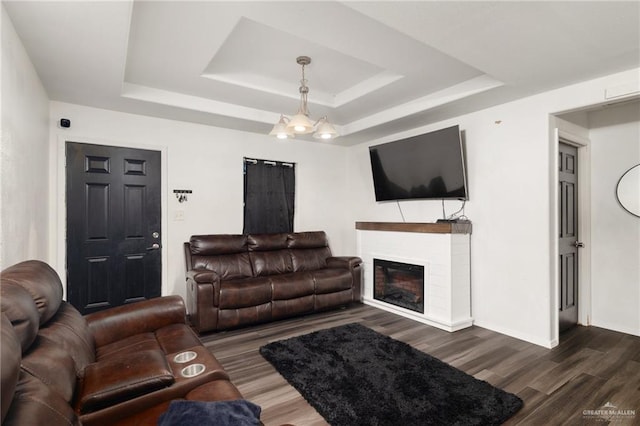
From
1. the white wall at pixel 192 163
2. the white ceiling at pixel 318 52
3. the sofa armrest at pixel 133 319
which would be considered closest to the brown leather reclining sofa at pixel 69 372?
the sofa armrest at pixel 133 319

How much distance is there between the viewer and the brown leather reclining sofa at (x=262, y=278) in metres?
3.35

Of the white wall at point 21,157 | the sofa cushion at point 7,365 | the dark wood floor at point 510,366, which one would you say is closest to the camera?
the sofa cushion at point 7,365

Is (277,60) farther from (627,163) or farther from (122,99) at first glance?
(627,163)

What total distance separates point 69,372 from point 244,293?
2.13m

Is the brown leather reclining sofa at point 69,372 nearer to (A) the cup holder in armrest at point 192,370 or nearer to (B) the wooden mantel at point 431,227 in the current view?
(A) the cup holder in armrest at point 192,370

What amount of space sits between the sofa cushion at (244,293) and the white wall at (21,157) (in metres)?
1.61

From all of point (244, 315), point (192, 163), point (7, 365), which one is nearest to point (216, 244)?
point (244, 315)

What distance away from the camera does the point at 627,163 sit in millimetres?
3340

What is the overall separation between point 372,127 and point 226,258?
8.31 feet

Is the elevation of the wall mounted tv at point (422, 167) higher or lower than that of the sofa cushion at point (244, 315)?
higher

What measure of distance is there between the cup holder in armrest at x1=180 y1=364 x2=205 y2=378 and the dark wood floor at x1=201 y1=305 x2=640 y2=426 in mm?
656

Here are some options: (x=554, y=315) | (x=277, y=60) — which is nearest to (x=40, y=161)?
(x=277, y=60)

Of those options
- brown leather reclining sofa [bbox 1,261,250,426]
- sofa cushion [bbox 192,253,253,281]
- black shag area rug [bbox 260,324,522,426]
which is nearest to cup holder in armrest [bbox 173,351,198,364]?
brown leather reclining sofa [bbox 1,261,250,426]

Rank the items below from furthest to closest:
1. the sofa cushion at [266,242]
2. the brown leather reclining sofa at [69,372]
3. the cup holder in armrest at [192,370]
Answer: the sofa cushion at [266,242] → the cup holder in armrest at [192,370] → the brown leather reclining sofa at [69,372]
